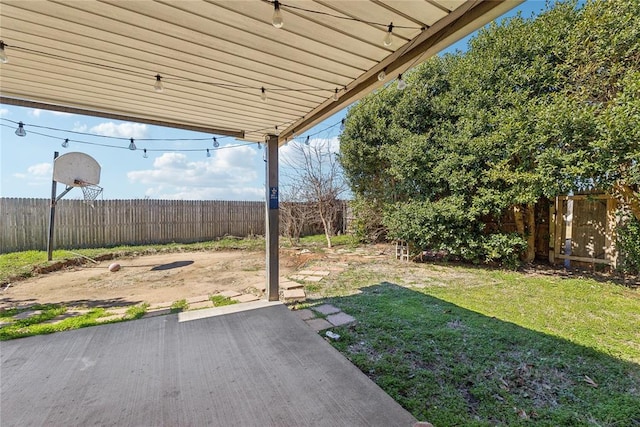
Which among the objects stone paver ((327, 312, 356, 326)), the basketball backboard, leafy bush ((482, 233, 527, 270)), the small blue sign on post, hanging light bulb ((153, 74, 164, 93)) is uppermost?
hanging light bulb ((153, 74, 164, 93))

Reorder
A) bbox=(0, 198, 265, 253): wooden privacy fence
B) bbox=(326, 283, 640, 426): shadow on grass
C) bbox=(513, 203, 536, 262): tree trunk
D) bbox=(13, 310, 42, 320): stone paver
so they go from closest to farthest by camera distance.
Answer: bbox=(326, 283, 640, 426): shadow on grass → bbox=(13, 310, 42, 320): stone paver → bbox=(513, 203, 536, 262): tree trunk → bbox=(0, 198, 265, 253): wooden privacy fence

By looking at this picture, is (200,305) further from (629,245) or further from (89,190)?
(629,245)

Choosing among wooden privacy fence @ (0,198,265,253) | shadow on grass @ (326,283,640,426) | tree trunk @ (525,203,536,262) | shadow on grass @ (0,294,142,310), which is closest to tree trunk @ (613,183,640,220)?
tree trunk @ (525,203,536,262)

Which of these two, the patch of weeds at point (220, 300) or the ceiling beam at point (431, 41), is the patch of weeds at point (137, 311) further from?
the ceiling beam at point (431, 41)

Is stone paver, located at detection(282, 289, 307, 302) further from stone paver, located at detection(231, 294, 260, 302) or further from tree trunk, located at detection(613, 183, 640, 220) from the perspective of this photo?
tree trunk, located at detection(613, 183, 640, 220)

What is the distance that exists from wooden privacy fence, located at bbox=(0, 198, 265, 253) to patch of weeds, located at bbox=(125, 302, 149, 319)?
5982 mm

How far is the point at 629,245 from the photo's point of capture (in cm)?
458

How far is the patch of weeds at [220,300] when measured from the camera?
3725 millimetres

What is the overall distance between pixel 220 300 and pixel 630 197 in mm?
6517

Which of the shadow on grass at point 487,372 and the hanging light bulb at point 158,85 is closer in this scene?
Answer: the shadow on grass at point 487,372

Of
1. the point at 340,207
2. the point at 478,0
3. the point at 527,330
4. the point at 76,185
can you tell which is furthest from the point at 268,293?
the point at 340,207

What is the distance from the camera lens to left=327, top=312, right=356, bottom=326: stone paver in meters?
3.08

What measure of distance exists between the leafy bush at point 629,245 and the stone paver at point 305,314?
531cm

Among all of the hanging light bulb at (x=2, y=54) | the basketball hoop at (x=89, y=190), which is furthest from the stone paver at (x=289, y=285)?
the basketball hoop at (x=89, y=190)
